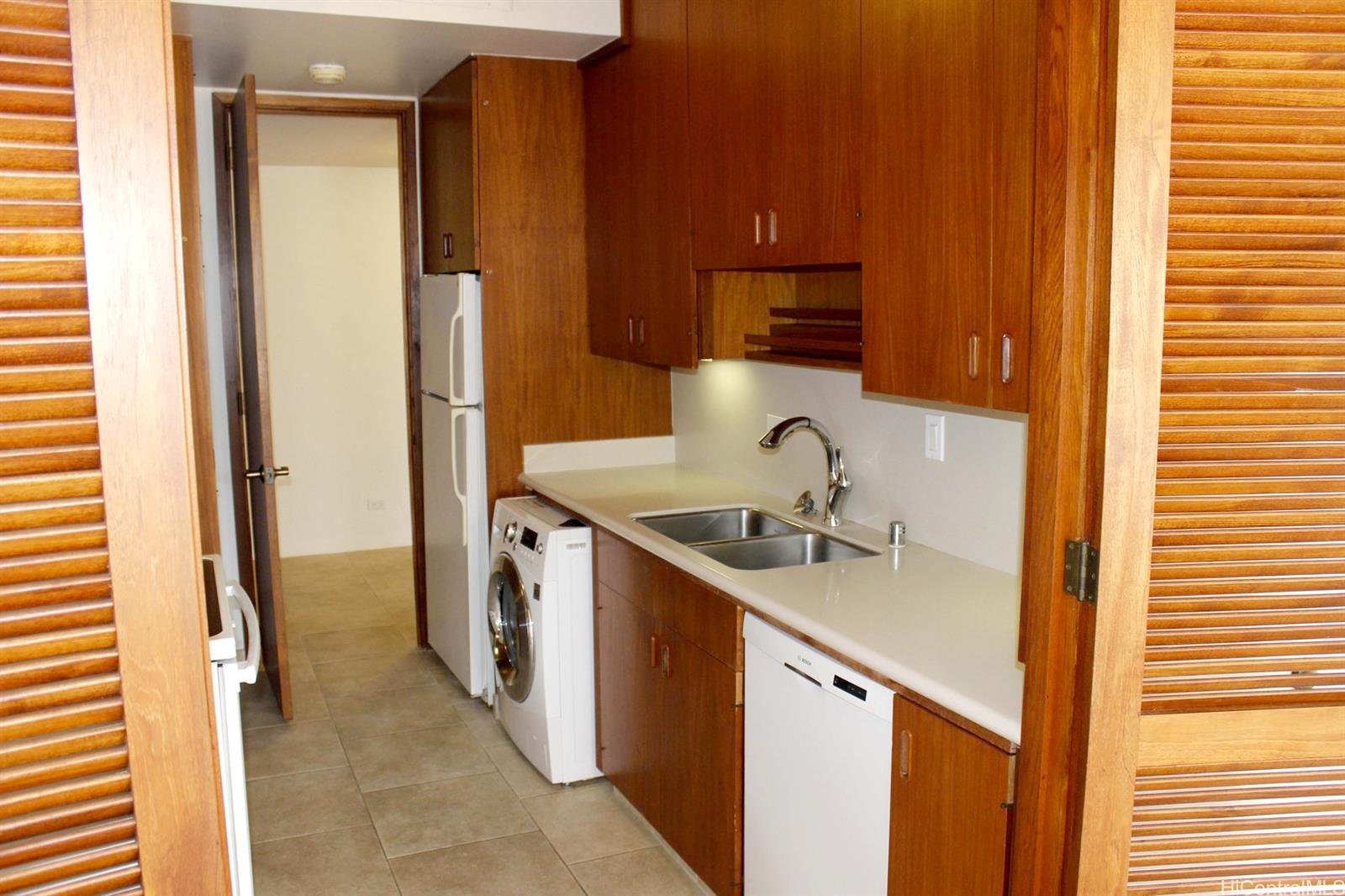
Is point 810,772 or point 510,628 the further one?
point 510,628

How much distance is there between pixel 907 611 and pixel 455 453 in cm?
229

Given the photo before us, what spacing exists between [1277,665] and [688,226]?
211 centimetres

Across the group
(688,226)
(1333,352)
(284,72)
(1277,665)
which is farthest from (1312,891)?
(284,72)

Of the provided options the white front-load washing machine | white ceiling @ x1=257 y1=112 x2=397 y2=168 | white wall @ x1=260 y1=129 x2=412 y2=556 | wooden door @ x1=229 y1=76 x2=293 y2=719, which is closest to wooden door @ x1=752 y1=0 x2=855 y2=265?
the white front-load washing machine

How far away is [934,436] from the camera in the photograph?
2.80 m

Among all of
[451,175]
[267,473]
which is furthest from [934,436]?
[267,473]

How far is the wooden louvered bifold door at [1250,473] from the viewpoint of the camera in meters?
1.42

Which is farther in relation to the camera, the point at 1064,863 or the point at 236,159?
the point at 236,159

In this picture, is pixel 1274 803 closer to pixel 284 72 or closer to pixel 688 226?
pixel 688 226

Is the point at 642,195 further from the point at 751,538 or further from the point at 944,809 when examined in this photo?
the point at 944,809

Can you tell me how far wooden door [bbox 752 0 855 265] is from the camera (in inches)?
95.7

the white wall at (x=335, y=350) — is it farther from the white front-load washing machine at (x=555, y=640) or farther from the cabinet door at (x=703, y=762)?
the cabinet door at (x=703, y=762)

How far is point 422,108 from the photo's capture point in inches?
175

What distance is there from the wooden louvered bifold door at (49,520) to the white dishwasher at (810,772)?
4.23 feet
